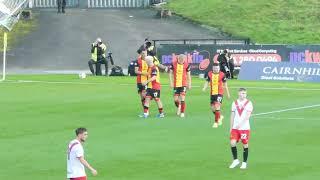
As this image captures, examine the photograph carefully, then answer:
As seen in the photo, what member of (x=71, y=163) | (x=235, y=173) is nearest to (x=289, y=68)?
(x=235, y=173)

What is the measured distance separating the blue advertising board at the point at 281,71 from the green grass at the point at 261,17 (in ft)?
50.4

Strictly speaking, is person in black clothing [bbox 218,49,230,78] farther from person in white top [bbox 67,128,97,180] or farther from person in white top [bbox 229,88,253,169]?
person in white top [bbox 67,128,97,180]

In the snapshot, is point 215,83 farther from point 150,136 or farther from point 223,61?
point 223,61

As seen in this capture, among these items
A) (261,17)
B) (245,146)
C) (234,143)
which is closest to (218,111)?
(234,143)

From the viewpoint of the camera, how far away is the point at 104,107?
3434 cm

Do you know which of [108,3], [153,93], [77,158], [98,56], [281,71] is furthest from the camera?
[108,3]

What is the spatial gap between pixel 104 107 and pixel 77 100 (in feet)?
11.1

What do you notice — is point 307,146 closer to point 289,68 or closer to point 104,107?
point 104,107

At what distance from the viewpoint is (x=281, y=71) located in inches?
1944

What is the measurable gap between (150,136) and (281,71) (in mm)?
25142

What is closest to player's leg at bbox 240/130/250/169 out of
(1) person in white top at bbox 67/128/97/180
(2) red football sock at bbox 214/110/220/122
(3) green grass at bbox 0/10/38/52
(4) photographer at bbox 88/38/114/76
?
(1) person in white top at bbox 67/128/97/180

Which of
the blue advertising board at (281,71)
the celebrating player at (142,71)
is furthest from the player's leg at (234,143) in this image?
Answer: the blue advertising board at (281,71)

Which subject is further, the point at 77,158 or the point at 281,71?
the point at 281,71

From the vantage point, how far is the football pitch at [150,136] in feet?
64.4
